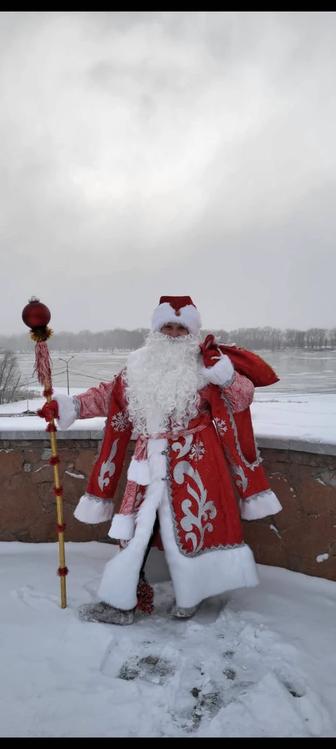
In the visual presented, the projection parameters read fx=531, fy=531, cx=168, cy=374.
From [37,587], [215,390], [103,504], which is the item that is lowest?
[37,587]

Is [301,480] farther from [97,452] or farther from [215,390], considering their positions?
[97,452]

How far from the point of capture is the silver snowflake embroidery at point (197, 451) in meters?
2.86

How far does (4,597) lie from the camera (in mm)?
2996

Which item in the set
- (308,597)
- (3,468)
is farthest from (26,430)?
(308,597)

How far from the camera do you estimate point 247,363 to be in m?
2.98

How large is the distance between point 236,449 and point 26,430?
152 cm

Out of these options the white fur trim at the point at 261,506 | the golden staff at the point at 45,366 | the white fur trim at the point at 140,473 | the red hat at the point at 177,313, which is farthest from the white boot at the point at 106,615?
the red hat at the point at 177,313

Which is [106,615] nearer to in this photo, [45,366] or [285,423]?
[45,366]

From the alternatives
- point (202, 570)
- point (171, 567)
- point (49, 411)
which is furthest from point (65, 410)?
point (202, 570)

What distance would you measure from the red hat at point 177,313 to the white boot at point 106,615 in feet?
5.01

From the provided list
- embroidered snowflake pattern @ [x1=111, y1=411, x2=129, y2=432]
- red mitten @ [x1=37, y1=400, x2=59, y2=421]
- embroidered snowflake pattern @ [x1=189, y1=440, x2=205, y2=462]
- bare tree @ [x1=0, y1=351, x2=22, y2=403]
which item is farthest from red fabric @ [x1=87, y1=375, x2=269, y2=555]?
bare tree @ [x1=0, y1=351, x2=22, y2=403]

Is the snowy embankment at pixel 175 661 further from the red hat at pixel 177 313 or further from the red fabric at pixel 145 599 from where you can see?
the red hat at pixel 177 313

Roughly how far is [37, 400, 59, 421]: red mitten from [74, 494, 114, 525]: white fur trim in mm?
519

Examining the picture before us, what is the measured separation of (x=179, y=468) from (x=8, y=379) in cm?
6576
